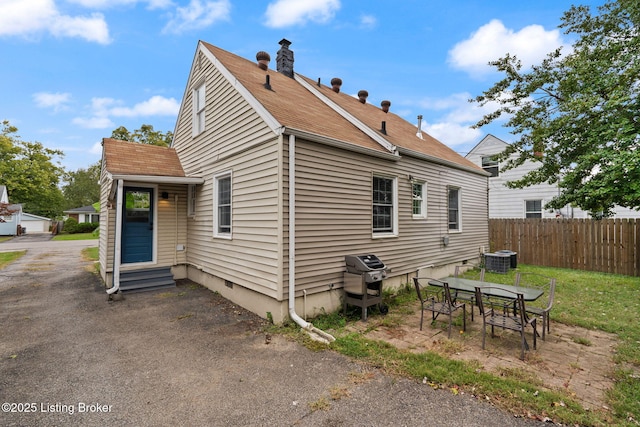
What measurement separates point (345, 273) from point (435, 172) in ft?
15.7

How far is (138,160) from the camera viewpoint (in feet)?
26.5

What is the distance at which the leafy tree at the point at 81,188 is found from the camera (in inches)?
2039

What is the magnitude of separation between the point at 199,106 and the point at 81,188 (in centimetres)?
5809

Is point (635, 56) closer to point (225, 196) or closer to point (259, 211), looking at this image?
point (259, 211)

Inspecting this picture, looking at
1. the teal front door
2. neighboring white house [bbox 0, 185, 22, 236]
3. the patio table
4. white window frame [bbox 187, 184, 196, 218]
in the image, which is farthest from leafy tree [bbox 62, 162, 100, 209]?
the patio table

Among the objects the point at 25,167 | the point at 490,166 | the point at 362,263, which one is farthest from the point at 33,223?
the point at 490,166

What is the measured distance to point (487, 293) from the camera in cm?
438

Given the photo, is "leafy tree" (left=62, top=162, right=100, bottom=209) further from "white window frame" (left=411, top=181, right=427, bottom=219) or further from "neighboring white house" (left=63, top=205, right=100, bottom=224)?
"white window frame" (left=411, top=181, right=427, bottom=219)

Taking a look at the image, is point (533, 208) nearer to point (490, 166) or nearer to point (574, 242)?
point (490, 166)

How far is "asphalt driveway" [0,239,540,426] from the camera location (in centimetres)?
270

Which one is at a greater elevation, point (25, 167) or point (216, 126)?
point (25, 167)

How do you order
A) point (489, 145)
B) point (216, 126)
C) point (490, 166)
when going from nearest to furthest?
point (216, 126)
point (490, 166)
point (489, 145)

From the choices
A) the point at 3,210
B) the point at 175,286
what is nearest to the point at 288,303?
the point at 175,286

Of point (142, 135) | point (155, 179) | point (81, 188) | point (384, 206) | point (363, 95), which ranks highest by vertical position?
point (142, 135)
